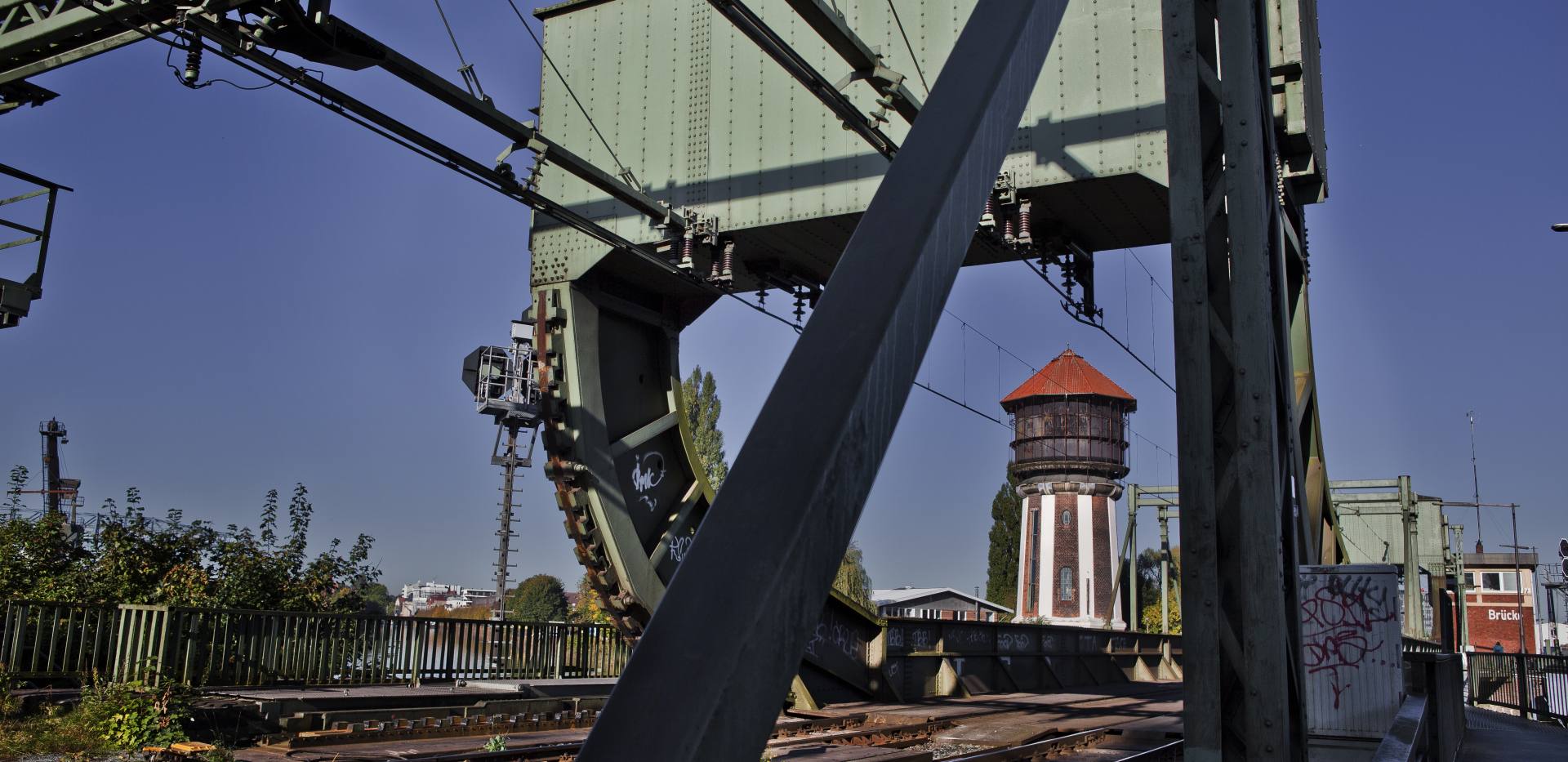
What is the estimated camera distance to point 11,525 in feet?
63.8

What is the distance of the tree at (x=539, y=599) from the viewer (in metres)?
114

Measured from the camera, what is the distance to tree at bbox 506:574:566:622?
114 m

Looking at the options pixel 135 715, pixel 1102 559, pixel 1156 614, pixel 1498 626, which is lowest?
pixel 135 715

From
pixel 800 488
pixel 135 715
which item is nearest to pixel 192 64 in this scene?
pixel 135 715

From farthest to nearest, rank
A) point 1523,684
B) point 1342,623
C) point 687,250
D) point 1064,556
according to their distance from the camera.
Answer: point 1064,556
point 1523,684
point 687,250
point 1342,623

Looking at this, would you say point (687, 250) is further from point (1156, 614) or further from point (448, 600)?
point (448, 600)

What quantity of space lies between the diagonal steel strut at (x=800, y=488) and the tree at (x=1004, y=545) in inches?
2619

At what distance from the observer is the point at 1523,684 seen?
993 inches

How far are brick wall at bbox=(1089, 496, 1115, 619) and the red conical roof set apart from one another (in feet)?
16.3

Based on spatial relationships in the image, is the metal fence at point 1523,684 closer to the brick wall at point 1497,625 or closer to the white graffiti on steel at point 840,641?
the white graffiti on steel at point 840,641

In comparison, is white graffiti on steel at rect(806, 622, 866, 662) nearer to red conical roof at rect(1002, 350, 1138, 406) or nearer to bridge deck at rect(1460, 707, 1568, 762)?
bridge deck at rect(1460, 707, 1568, 762)

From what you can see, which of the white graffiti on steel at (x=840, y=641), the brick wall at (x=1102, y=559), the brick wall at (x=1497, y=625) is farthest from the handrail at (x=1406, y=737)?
the brick wall at (x=1497, y=625)

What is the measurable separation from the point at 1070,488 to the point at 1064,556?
3.00 metres

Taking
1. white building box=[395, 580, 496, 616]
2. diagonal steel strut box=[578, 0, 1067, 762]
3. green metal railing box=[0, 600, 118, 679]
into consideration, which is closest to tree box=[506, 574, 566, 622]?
white building box=[395, 580, 496, 616]
